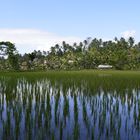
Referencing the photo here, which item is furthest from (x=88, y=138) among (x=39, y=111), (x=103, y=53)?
(x=103, y=53)

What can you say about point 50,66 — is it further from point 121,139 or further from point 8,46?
point 121,139

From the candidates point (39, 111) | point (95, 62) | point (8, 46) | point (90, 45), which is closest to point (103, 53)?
point (95, 62)

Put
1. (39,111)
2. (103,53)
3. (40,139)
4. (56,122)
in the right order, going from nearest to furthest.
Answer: (40,139), (56,122), (39,111), (103,53)

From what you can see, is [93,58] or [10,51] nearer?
[10,51]

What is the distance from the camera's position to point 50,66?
128 m

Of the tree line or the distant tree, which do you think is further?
the tree line

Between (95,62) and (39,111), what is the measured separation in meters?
106

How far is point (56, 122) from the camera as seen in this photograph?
11844 mm

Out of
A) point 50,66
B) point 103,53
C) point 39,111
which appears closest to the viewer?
point 39,111

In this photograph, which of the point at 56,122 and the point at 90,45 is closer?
the point at 56,122

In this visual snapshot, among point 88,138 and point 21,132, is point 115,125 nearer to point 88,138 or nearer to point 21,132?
point 88,138

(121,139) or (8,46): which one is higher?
(8,46)

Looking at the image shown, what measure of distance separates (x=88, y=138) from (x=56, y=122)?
211cm

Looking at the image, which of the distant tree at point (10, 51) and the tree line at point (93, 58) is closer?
the distant tree at point (10, 51)
